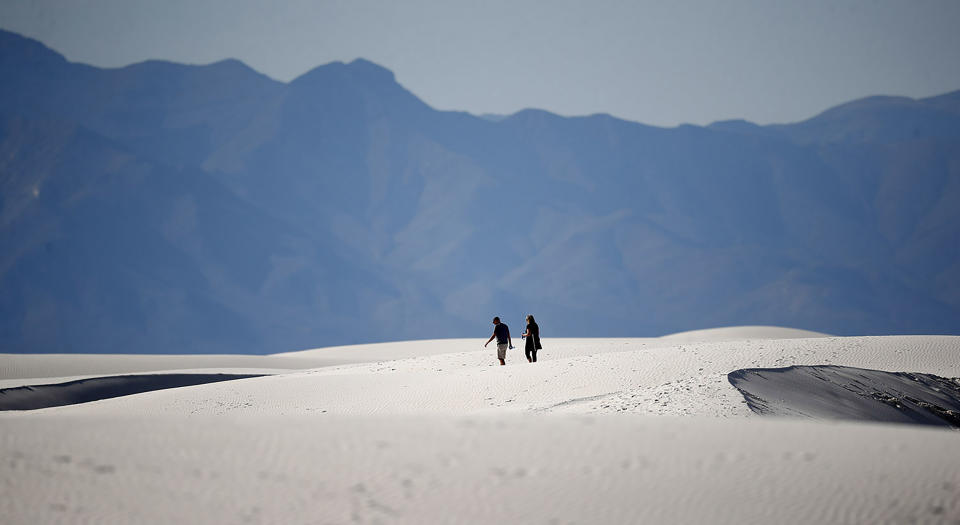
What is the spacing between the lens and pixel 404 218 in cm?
12469

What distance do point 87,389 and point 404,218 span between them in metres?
104

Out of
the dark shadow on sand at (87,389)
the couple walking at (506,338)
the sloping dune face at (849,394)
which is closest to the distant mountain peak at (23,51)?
the dark shadow on sand at (87,389)

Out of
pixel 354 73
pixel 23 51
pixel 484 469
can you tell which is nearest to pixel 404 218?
pixel 354 73

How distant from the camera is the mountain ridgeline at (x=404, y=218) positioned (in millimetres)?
98438

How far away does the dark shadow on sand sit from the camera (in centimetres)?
1872

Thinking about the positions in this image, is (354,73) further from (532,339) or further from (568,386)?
(568,386)

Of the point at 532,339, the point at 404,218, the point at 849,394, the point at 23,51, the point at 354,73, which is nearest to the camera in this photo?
the point at 849,394

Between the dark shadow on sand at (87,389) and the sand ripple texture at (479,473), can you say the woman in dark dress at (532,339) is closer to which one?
the sand ripple texture at (479,473)

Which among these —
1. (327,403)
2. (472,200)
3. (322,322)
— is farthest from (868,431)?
(472,200)

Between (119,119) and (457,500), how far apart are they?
138067 mm

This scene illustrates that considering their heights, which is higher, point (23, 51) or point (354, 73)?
point (23, 51)

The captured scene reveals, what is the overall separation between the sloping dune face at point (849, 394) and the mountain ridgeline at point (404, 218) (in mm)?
88163

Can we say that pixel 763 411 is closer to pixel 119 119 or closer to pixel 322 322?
pixel 322 322

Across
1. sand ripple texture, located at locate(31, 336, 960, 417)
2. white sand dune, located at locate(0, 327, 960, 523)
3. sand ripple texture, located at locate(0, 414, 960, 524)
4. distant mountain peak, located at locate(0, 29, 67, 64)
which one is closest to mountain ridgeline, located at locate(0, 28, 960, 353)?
distant mountain peak, located at locate(0, 29, 67, 64)
